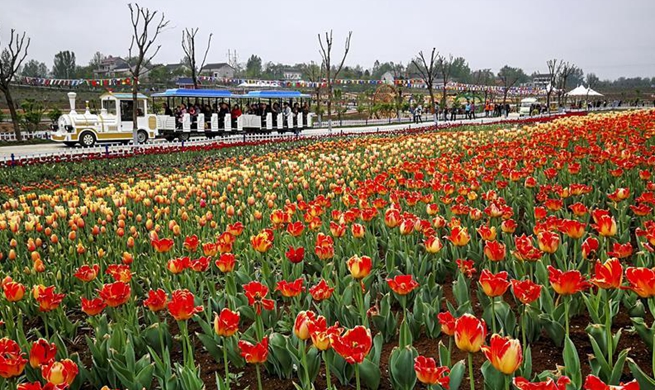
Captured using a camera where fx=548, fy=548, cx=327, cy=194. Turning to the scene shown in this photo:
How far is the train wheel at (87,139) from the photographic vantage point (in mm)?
21359

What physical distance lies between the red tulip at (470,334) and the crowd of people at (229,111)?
2269cm

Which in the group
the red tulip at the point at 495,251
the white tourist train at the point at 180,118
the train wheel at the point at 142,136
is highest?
the white tourist train at the point at 180,118

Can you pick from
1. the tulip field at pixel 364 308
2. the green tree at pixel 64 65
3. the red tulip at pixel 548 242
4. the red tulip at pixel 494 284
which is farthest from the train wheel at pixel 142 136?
the green tree at pixel 64 65

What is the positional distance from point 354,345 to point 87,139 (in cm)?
2214

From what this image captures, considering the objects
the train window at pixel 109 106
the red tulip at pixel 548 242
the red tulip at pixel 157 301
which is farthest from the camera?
the train window at pixel 109 106

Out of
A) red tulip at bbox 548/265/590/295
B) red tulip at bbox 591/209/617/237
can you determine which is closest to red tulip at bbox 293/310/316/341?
red tulip at bbox 548/265/590/295

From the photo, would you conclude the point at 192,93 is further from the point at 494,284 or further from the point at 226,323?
the point at 494,284

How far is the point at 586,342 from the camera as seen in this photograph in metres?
2.68

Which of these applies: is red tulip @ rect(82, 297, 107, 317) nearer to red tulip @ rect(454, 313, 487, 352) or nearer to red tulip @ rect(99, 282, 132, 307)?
red tulip @ rect(99, 282, 132, 307)

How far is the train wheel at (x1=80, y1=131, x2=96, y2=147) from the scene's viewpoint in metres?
21.4

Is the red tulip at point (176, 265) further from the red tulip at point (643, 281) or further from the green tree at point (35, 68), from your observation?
the green tree at point (35, 68)

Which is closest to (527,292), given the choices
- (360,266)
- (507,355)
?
(507,355)

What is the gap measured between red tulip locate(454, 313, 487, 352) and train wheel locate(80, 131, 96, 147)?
22.1 meters

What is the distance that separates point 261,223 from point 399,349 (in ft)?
10.5
